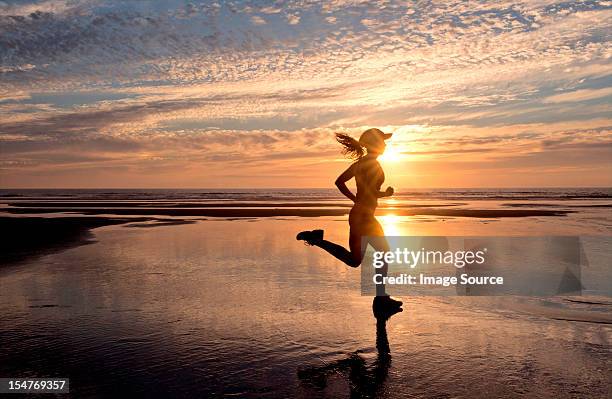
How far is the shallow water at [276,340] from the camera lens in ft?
16.0

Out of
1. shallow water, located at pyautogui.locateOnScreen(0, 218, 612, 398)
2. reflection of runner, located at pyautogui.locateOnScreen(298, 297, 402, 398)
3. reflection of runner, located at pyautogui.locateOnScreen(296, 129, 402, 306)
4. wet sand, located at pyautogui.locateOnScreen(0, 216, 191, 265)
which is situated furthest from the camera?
wet sand, located at pyautogui.locateOnScreen(0, 216, 191, 265)

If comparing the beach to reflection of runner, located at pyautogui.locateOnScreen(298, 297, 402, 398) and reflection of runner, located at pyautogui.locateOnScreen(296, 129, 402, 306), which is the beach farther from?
reflection of runner, located at pyautogui.locateOnScreen(296, 129, 402, 306)

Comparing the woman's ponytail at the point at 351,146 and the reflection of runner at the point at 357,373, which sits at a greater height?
the woman's ponytail at the point at 351,146

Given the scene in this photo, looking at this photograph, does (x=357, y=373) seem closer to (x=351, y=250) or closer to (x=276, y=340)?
(x=276, y=340)

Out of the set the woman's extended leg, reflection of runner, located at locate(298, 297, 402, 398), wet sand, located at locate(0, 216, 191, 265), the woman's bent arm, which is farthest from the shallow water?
wet sand, located at locate(0, 216, 191, 265)

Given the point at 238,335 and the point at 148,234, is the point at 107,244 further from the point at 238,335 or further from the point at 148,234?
the point at 238,335

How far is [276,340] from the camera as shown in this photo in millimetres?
6301

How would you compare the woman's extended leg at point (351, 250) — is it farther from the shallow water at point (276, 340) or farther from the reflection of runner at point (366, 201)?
the shallow water at point (276, 340)

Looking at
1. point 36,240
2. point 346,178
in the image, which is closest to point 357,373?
point 346,178

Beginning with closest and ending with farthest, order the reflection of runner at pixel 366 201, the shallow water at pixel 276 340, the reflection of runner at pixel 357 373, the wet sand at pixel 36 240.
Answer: the reflection of runner at pixel 357 373 < the shallow water at pixel 276 340 < the reflection of runner at pixel 366 201 < the wet sand at pixel 36 240

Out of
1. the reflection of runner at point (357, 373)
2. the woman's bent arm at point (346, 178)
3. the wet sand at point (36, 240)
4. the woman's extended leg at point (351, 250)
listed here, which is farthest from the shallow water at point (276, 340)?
the wet sand at point (36, 240)

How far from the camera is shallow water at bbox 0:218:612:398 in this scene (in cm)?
487

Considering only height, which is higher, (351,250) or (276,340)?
(351,250)

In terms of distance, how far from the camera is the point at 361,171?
7570 millimetres
